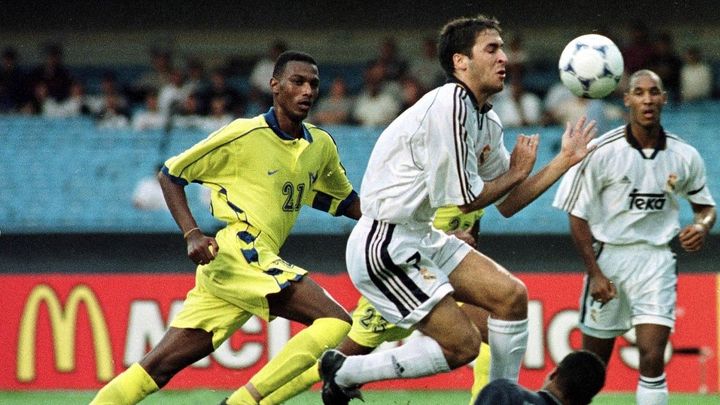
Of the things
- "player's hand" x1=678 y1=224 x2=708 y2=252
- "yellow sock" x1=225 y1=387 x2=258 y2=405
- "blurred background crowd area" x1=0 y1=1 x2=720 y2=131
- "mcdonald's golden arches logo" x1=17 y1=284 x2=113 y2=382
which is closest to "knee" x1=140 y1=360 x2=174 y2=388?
"yellow sock" x1=225 y1=387 x2=258 y2=405

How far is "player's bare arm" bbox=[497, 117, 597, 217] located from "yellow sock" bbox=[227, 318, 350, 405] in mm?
1141

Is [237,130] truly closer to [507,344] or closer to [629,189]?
[507,344]

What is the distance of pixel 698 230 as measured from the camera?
775 centimetres

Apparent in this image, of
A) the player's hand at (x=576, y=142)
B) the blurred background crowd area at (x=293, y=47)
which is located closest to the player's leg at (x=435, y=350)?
the player's hand at (x=576, y=142)

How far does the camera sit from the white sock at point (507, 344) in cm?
618

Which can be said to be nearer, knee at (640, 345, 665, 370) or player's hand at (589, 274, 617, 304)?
knee at (640, 345, 665, 370)

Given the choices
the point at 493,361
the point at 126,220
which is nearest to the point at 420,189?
the point at 493,361

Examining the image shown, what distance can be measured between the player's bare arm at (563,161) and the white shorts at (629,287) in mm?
1786

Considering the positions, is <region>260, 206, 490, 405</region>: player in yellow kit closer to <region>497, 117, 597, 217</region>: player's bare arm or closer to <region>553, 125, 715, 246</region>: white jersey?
<region>553, 125, 715, 246</region>: white jersey

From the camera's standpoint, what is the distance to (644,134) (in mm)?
7988

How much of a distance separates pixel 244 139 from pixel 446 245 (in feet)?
4.26

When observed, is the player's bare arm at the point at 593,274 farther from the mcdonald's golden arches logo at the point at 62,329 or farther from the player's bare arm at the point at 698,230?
the mcdonald's golden arches logo at the point at 62,329

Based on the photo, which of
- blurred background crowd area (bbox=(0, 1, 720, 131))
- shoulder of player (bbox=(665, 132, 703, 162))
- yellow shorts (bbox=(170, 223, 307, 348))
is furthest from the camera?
blurred background crowd area (bbox=(0, 1, 720, 131))

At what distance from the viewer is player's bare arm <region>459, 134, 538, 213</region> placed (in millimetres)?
6051
